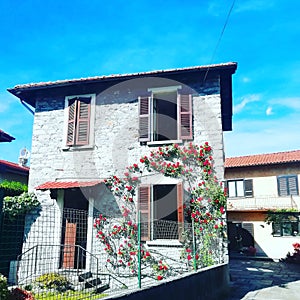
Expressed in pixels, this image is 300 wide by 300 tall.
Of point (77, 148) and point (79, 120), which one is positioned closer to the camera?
point (77, 148)

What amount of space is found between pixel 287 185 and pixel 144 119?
12677mm

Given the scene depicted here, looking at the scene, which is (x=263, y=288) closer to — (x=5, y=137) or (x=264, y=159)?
(x=5, y=137)

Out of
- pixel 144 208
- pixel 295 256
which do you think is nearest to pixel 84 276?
pixel 144 208

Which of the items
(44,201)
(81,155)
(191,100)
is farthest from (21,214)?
(191,100)

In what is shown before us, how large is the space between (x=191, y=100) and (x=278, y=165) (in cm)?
1193

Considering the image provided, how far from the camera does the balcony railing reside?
18734 mm

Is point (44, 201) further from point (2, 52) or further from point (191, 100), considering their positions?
point (191, 100)

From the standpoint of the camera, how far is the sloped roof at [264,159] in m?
19.0

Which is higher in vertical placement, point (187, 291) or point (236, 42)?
point (236, 42)

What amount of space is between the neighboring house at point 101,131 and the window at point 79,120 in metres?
0.03

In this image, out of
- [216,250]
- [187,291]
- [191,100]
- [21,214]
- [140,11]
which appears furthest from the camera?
[191,100]

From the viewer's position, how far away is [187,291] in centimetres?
564

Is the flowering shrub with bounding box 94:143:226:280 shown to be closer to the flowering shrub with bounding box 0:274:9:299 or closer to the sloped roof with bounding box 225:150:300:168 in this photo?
the flowering shrub with bounding box 0:274:9:299

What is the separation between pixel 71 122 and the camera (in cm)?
1010
